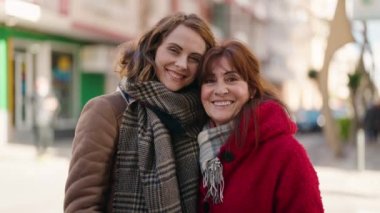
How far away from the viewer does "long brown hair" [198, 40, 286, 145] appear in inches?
85.5

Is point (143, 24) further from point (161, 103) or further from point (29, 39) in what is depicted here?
point (161, 103)

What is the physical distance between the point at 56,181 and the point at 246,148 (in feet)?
26.9

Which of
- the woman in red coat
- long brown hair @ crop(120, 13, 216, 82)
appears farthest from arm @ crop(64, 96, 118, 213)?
the woman in red coat

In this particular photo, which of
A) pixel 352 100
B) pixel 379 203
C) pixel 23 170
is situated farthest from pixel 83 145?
pixel 352 100

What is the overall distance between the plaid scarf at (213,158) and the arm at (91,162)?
35 centimetres

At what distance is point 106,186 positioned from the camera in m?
2.12

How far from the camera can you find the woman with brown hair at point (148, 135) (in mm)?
2072

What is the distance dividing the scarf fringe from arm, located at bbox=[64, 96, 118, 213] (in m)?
0.37

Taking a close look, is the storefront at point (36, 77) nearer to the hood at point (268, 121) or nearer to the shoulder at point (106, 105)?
the shoulder at point (106, 105)

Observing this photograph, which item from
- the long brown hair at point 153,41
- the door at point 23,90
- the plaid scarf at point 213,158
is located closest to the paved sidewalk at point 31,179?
the door at point 23,90

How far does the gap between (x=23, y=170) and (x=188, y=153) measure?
374 inches

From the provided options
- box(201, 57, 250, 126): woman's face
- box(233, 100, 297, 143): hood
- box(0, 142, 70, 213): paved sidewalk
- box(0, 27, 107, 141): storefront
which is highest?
box(201, 57, 250, 126): woman's face

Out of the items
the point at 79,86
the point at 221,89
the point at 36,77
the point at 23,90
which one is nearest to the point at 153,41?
the point at 221,89

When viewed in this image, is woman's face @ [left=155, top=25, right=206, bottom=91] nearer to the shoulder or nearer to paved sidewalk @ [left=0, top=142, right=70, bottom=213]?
the shoulder
